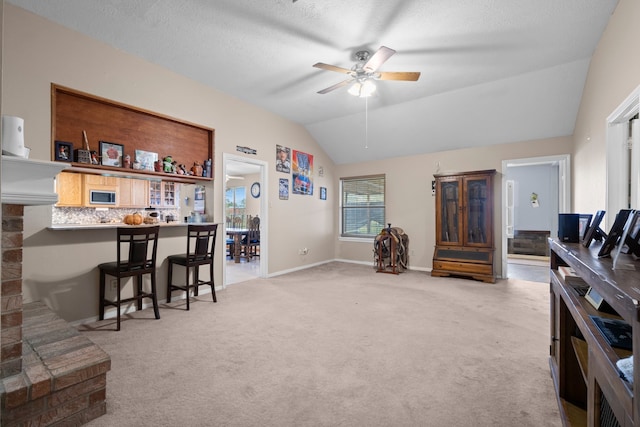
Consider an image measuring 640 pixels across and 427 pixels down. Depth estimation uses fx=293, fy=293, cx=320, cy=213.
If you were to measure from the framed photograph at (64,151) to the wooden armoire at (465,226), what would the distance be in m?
5.26

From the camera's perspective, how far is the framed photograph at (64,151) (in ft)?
9.36

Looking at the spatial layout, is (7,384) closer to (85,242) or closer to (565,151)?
(85,242)

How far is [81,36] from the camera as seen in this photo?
299cm

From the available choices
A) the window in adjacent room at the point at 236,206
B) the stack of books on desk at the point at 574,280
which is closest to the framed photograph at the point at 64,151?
the stack of books on desk at the point at 574,280

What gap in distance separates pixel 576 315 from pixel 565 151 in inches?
181

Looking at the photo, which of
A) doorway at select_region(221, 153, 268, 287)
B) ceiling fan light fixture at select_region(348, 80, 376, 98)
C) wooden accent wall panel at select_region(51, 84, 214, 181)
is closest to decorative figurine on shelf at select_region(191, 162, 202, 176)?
wooden accent wall panel at select_region(51, 84, 214, 181)

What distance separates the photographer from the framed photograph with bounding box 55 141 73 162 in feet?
9.36

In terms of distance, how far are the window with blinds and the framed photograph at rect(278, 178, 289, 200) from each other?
185 centimetres

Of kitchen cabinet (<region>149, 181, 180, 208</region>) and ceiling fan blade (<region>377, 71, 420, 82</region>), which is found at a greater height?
ceiling fan blade (<region>377, 71, 420, 82</region>)

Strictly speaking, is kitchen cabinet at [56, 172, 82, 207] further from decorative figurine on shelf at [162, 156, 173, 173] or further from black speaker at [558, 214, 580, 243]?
black speaker at [558, 214, 580, 243]

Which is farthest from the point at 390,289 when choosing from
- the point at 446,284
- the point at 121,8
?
the point at 121,8

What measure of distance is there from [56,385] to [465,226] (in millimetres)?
5382

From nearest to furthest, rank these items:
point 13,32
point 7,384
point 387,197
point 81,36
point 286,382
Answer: point 7,384 < point 286,382 < point 13,32 < point 81,36 < point 387,197

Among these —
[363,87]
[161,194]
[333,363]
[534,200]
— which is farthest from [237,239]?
[534,200]
